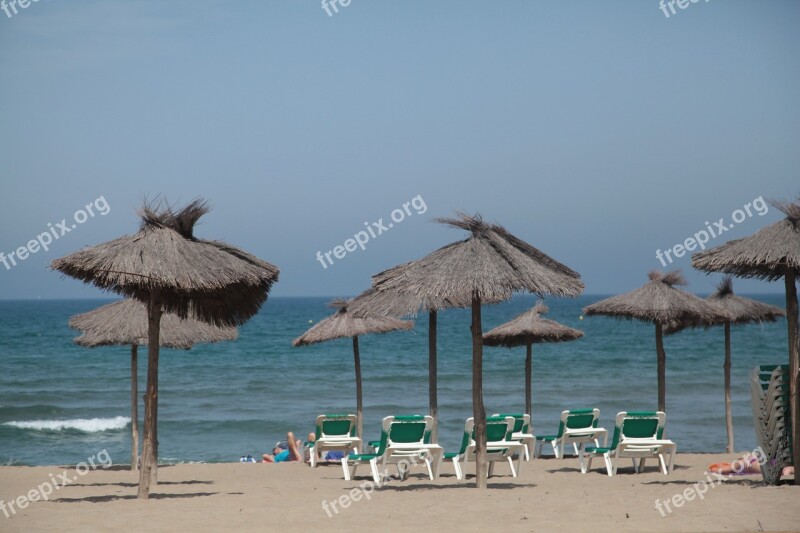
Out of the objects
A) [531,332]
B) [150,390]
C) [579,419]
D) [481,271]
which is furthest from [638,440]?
[150,390]

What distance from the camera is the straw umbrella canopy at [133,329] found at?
1275 centimetres

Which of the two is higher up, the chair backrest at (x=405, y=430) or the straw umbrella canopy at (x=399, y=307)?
the straw umbrella canopy at (x=399, y=307)

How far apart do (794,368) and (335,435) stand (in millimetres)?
6603

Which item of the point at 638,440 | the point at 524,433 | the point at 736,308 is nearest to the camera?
the point at 638,440

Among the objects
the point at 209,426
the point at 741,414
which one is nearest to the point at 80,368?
the point at 209,426

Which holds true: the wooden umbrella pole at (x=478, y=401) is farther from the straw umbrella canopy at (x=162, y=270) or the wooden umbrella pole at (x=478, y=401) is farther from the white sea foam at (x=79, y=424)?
the white sea foam at (x=79, y=424)

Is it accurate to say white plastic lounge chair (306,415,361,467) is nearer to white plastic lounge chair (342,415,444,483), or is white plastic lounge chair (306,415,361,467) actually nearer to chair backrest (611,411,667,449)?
white plastic lounge chair (342,415,444,483)

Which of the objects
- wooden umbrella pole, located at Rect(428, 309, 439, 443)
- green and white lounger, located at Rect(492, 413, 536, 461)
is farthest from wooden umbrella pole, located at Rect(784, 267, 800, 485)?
wooden umbrella pole, located at Rect(428, 309, 439, 443)

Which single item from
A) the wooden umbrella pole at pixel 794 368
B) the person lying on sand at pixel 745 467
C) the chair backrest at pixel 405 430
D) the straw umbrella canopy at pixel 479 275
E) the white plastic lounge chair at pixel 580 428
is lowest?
the person lying on sand at pixel 745 467

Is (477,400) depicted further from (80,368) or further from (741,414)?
(80,368)

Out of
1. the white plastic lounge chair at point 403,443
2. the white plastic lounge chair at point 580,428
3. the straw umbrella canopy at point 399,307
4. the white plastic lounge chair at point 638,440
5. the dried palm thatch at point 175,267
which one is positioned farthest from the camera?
the white plastic lounge chair at point 580,428

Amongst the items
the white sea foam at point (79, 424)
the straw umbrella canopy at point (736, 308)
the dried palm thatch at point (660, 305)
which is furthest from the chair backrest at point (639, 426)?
the white sea foam at point (79, 424)

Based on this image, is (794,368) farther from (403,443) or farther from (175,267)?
(175,267)

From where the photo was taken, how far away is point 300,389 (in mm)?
34500
